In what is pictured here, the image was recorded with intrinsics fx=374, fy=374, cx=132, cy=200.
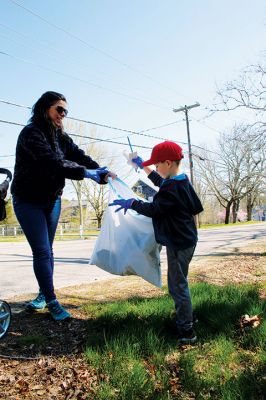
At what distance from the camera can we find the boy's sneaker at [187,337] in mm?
2824

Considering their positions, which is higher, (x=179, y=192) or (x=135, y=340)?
(x=179, y=192)

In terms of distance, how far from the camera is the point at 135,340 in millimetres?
2730

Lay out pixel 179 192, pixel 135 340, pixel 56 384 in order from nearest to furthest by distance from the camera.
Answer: pixel 56 384 < pixel 135 340 < pixel 179 192

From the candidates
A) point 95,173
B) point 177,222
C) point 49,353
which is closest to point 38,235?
point 95,173

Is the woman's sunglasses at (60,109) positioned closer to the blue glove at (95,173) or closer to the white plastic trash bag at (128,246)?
the blue glove at (95,173)

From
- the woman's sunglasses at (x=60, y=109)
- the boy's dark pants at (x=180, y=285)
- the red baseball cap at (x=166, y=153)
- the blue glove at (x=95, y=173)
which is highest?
the woman's sunglasses at (x=60, y=109)

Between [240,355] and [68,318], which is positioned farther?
[68,318]

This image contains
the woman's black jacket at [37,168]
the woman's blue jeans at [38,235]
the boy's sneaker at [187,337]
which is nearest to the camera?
the boy's sneaker at [187,337]

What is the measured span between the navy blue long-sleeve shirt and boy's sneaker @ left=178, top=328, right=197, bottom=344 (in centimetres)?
64

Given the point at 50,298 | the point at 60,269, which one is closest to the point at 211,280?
the point at 50,298

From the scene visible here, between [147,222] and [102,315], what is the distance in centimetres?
94

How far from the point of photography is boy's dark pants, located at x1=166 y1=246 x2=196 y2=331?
9.59 feet

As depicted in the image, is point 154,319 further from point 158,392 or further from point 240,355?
point 158,392

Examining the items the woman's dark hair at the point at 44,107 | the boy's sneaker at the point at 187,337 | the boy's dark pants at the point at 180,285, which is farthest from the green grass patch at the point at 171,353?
the woman's dark hair at the point at 44,107
